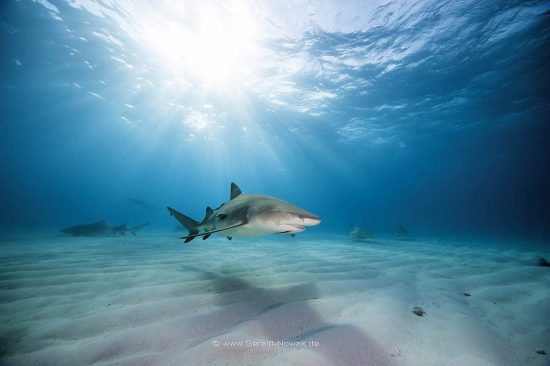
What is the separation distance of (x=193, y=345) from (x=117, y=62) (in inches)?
970

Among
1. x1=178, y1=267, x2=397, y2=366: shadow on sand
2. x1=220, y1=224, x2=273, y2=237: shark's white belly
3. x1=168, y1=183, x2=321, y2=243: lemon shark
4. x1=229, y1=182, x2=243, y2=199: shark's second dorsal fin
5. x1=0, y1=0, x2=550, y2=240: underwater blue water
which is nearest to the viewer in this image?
x1=178, y1=267, x2=397, y2=366: shadow on sand

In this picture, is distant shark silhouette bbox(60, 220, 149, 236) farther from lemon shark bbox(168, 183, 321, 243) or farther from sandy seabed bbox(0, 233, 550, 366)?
lemon shark bbox(168, 183, 321, 243)

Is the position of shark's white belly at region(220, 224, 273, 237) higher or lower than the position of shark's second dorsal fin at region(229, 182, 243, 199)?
lower

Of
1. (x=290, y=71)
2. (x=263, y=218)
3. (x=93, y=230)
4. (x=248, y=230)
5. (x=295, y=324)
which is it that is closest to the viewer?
(x=295, y=324)

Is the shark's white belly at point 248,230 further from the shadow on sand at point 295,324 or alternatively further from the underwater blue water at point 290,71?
the underwater blue water at point 290,71

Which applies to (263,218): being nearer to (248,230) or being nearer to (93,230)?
(248,230)

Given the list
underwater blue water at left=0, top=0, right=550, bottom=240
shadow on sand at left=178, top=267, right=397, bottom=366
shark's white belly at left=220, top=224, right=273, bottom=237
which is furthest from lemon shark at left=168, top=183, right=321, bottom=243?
underwater blue water at left=0, top=0, right=550, bottom=240

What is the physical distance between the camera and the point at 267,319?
2367mm

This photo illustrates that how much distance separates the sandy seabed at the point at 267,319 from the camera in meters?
1.82

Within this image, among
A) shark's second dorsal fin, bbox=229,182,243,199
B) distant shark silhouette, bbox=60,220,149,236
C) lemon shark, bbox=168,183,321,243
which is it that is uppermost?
shark's second dorsal fin, bbox=229,182,243,199

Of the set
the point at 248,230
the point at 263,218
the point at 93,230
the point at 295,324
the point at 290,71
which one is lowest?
the point at 295,324

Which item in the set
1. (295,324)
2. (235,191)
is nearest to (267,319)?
(295,324)

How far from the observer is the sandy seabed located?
5.96 ft

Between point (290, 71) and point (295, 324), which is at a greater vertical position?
point (290, 71)
